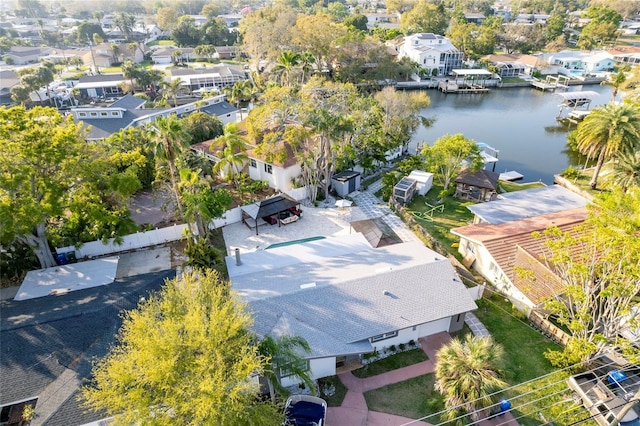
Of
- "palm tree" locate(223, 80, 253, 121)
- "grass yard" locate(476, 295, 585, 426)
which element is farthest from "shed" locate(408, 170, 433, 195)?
"palm tree" locate(223, 80, 253, 121)

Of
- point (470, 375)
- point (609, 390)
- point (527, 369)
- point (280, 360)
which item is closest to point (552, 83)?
point (527, 369)

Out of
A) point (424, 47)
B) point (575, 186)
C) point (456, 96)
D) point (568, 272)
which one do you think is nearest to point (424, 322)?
point (568, 272)

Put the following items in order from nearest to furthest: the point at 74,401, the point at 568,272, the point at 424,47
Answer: the point at 74,401
the point at 568,272
the point at 424,47

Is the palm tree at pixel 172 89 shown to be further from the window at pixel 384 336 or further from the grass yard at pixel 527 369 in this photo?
the grass yard at pixel 527 369

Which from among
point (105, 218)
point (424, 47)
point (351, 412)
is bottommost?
point (351, 412)

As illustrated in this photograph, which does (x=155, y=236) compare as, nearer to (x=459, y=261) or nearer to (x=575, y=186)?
(x=459, y=261)

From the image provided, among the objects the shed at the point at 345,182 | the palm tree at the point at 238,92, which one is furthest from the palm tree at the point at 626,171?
the palm tree at the point at 238,92
